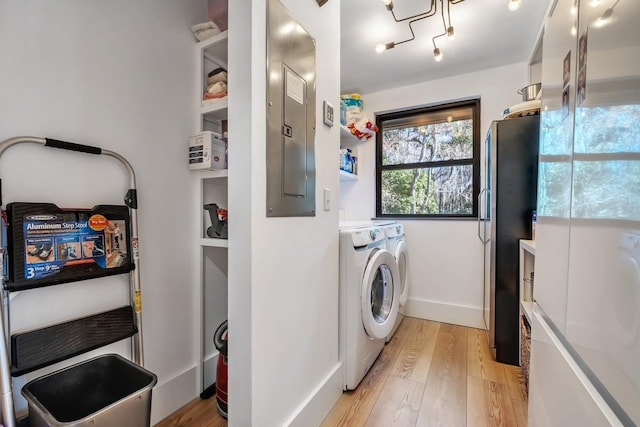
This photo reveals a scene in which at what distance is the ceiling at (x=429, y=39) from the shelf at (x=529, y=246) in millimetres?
1461

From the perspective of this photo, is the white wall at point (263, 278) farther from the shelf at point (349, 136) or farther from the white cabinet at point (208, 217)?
the shelf at point (349, 136)

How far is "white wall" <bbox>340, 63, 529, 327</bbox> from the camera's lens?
101 inches

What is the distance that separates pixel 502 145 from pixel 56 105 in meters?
2.39

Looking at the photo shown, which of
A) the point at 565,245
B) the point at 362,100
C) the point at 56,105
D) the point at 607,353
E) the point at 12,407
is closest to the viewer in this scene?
the point at 607,353

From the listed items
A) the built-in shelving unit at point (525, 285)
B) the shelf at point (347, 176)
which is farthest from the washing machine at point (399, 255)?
the built-in shelving unit at point (525, 285)

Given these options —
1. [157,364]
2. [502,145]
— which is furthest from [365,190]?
[157,364]

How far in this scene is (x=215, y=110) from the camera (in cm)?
156

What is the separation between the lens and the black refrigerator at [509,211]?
189cm

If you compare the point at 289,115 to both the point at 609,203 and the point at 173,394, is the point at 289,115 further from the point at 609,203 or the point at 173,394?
the point at 173,394

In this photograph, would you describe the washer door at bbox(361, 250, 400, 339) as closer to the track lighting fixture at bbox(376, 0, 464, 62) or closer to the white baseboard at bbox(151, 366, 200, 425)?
the white baseboard at bbox(151, 366, 200, 425)

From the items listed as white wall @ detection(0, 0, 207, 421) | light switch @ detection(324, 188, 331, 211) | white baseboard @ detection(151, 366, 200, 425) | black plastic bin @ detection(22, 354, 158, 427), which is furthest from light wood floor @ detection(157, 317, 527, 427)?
light switch @ detection(324, 188, 331, 211)

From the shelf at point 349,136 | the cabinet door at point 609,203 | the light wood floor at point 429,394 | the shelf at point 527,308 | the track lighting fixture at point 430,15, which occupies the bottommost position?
the light wood floor at point 429,394

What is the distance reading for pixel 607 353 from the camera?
0.45 meters

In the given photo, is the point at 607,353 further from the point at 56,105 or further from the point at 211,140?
the point at 56,105
